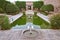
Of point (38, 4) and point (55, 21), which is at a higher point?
point (38, 4)

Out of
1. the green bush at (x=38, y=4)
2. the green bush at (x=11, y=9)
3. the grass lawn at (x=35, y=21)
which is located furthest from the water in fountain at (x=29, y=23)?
the green bush at (x=11, y=9)

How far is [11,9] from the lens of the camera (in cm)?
577

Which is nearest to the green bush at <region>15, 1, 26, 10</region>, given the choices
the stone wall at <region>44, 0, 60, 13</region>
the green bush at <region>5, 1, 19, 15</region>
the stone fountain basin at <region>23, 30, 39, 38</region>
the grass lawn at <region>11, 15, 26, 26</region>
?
the green bush at <region>5, 1, 19, 15</region>

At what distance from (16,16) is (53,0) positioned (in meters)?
1.62

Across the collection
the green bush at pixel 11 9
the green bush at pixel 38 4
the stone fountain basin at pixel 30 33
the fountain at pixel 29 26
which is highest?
the green bush at pixel 38 4

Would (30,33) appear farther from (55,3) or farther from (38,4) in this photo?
(55,3)

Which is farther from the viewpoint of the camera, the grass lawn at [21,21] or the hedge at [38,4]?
the grass lawn at [21,21]

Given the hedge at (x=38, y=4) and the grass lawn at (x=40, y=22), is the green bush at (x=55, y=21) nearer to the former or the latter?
the grass lawn at (x=40, y=22)

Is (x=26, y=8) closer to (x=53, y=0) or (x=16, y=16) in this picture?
(x=16, y=16)

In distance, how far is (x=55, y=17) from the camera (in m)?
5.51

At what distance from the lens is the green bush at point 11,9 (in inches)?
227

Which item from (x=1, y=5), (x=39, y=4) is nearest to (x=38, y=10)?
(x=39, y=4)

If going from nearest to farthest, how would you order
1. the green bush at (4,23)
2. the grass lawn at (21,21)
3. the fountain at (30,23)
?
the fountain at (30,23) → the green bush at (4,23) → the grass lawn at (21,21)

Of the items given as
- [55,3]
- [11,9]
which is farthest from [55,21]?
[11,9]
